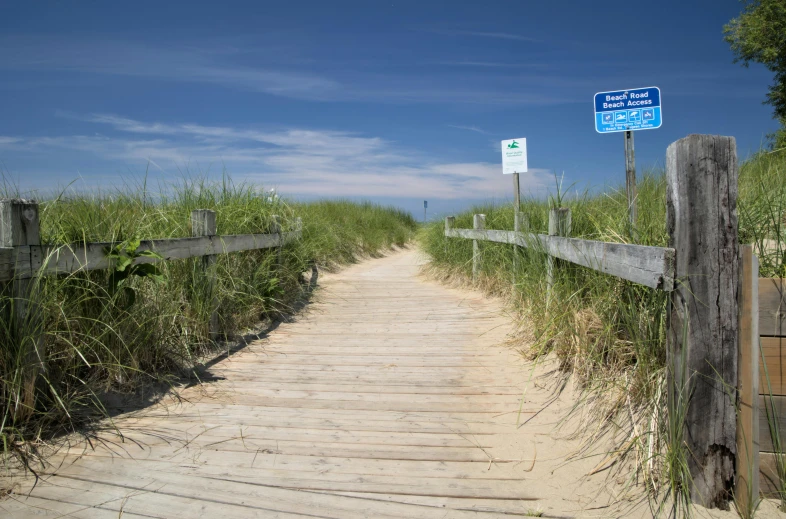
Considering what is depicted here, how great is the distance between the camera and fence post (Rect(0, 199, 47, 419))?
3.29 m

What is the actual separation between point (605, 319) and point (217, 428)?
9.75 feet

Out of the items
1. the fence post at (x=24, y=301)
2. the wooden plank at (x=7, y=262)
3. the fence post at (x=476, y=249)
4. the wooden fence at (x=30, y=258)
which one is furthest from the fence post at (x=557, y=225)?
the wooden plank at (x=7, y=262)

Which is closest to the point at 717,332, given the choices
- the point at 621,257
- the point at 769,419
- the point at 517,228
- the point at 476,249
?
the point at 769,419

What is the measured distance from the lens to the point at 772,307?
278 cm

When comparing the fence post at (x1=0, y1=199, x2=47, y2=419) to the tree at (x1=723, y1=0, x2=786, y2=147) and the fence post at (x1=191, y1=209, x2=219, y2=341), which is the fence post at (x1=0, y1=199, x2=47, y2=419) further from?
the tree at (x1=723, y1=0, x2=786, y2=147)

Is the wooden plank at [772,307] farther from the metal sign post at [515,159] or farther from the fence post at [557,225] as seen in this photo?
the metal sign post at [515,159]

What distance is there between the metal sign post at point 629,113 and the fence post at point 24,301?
18.4 ft

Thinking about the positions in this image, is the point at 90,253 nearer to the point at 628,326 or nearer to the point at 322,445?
the point at 322,445

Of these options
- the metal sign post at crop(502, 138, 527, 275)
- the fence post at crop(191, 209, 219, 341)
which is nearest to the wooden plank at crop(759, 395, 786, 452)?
the fence post at crop(191, 209, 219, 341)

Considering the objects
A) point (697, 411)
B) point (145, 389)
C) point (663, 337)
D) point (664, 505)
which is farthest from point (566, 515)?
point (145, 389)

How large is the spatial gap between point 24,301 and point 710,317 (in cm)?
404

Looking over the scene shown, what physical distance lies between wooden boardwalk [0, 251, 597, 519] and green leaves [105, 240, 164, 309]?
0.91 meters

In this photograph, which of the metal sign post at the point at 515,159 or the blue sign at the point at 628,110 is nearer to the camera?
the blue sign at the point at 628,110

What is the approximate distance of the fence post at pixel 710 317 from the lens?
270cm
